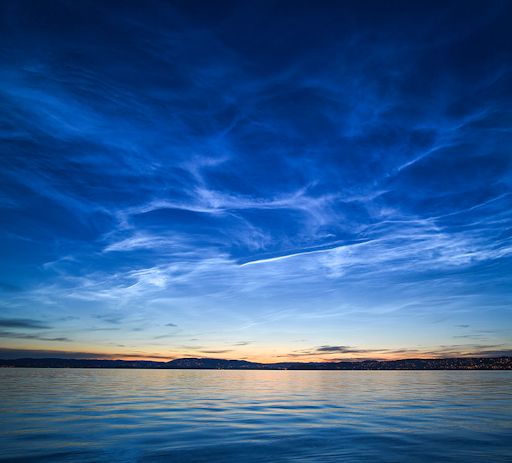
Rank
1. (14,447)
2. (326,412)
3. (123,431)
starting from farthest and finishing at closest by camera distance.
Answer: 1. (326,412)
2. (123,431)
3. (14,447)

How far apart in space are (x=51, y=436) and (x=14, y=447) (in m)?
2.60

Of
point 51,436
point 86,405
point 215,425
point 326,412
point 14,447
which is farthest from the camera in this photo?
point 86,405

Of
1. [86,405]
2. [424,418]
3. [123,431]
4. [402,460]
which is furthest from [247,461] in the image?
[86,405]

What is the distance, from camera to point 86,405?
31.8 metres

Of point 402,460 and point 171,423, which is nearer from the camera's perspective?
point 402,460

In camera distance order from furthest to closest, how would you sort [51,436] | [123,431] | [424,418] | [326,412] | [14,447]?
[326,412], [424,418], [123,431], [51,436], [14,447]

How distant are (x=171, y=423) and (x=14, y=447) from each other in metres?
9.41

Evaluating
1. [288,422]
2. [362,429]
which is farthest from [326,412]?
[362,429]

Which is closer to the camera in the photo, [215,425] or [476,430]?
[476,430]

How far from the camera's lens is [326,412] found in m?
28.8

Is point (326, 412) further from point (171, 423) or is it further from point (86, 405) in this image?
point (86, 405)

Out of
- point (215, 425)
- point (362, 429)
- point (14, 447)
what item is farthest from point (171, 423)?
point (362, 429)

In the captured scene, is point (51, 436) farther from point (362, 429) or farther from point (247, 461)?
point (362, 429)

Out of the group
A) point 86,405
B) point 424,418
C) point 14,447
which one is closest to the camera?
point 14,447
